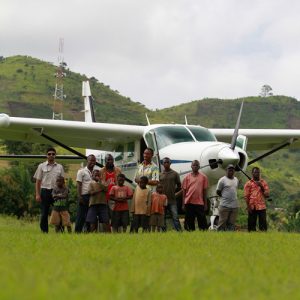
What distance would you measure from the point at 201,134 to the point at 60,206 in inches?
182

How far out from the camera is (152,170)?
15.0 metres

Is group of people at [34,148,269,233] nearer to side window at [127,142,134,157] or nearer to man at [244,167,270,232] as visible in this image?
man at [244,167,270,232]

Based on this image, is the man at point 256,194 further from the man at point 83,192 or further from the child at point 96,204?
the man at point 83,192

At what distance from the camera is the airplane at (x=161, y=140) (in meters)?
15.9

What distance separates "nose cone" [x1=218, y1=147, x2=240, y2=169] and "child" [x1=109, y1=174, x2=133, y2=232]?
2.07 meters

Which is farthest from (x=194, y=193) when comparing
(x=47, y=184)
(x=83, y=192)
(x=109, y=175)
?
(x=47, y=184)

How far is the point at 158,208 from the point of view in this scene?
14.5 m

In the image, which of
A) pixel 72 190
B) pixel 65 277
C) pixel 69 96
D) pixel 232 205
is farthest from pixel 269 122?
pixel 65 277

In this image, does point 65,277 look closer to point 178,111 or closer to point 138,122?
point 138,122

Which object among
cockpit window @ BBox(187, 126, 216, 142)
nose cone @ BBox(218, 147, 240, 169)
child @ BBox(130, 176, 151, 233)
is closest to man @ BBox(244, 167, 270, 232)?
nose cone @ BBox(218, 147, 240, 169)

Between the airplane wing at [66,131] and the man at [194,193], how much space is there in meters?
4.13

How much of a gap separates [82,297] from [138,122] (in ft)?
384

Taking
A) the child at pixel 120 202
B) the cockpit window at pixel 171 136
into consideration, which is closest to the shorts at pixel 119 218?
the child at pixel 120 202

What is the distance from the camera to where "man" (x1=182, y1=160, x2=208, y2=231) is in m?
14.9
